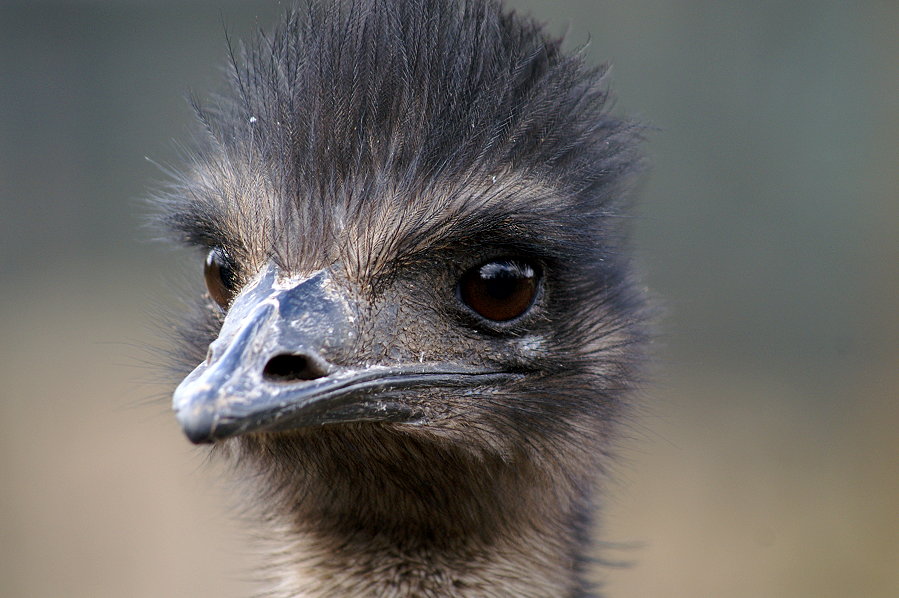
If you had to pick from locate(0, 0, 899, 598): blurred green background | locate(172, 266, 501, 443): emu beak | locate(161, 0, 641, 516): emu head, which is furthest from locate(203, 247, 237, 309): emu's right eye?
locate(0, 0, 899, 598): blurred green background

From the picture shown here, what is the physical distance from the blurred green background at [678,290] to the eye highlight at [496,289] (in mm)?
2427

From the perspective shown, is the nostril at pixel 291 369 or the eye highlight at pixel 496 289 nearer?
the nostril at pixel 291 369

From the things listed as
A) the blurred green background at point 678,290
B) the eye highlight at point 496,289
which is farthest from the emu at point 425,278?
the blurred green background at point 678,290

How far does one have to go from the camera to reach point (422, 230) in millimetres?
1719

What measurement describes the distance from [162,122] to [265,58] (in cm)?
254

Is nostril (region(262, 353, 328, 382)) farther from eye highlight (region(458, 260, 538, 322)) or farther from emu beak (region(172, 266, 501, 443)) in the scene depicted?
eye highlight (region(458, 260, 538, 322))

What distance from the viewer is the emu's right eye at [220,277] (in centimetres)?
187

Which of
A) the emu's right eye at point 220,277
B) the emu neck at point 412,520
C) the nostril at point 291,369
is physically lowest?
the emu neck at point 412,520

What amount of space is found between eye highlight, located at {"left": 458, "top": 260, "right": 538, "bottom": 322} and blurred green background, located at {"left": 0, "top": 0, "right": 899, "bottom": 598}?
2.43m

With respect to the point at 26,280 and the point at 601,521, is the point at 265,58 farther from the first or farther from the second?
the point at 26,280

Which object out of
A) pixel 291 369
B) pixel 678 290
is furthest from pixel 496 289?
pixel 678 290

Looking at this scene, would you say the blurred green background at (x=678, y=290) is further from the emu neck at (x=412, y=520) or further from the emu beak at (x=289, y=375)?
the emu beak at (x=289, y=375)

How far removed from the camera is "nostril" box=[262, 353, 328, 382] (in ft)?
4.75

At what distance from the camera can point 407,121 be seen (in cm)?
177
